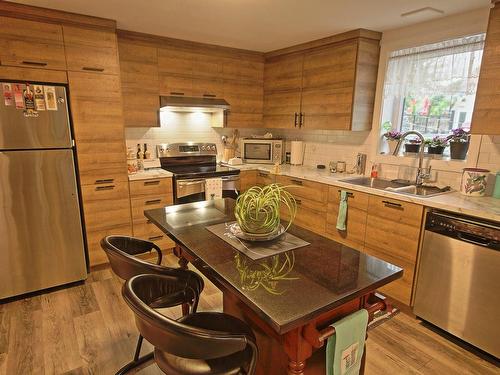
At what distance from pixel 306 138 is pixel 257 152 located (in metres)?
0.68

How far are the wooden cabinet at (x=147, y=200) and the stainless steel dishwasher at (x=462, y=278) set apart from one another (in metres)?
2.39

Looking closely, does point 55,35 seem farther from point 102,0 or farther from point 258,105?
point 258,105

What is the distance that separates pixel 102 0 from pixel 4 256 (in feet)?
7.07

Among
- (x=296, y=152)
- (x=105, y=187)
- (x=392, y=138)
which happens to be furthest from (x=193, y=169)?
(x=392, y=138)

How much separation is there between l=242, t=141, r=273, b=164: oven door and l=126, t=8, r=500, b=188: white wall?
309 millimetres

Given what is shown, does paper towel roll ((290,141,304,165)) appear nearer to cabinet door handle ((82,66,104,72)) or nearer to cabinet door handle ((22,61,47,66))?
cabinet door handle ((82,66,104,72))

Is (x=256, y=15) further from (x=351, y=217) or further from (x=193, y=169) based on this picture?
(x=351, y=217)

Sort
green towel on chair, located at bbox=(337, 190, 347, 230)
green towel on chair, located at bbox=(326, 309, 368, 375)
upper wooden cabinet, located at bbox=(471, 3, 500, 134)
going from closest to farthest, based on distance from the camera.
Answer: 1. green towel on chair, located at bbox=(326, 309, 368, 375)
2. upper wooden cabinet, located at bbox=(471, 3, 500, 134)
3. green towel on chair, located at bbox=(337, 190, 347, 230)

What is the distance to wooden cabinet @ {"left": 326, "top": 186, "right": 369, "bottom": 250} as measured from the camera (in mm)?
2742

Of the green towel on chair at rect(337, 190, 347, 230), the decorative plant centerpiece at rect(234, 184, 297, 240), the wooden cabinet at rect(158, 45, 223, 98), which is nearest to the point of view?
the decorative plant centerpiece at rect(234, 184, 297, 240)

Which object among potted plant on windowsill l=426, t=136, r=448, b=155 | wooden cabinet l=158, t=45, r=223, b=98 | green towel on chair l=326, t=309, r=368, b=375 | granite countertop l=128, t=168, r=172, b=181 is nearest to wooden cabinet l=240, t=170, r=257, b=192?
granite countertop l=128, t=168, r=172, b=181

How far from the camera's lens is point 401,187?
283cm

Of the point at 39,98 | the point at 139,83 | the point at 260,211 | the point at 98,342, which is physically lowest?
the point at 98,342

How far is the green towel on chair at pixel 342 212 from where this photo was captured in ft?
9.39
